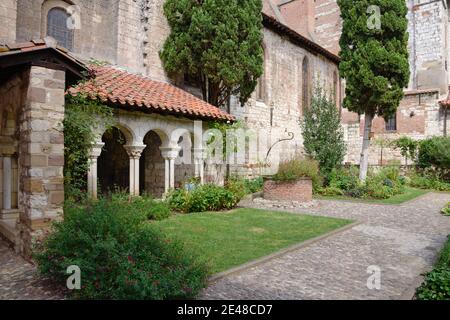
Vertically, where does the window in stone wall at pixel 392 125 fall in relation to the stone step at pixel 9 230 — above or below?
above

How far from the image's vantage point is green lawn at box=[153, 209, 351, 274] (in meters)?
5.39

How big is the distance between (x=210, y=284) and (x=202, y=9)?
966 centimetres

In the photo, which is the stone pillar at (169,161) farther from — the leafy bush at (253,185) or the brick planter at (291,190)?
the leafy bush at (253,185)

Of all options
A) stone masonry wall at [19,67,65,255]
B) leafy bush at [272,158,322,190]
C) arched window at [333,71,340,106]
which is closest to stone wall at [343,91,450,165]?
arched window at [333,71,340,106]

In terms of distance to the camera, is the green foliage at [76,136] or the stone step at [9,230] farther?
the green foliage at [76,136]

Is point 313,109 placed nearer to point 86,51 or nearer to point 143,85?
point 143,85

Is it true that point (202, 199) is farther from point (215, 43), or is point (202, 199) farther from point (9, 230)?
point (215, 43)

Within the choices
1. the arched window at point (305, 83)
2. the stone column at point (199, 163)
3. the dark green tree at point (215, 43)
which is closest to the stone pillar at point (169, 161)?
the stone column at point (199, 163)

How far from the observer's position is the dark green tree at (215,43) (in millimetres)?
10867

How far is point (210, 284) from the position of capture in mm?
4125

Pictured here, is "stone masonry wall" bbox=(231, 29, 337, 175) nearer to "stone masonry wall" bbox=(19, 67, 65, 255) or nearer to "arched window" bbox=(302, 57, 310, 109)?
"arched window" bbox=(302, 57, 310, 109)

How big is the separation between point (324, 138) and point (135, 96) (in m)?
8.88

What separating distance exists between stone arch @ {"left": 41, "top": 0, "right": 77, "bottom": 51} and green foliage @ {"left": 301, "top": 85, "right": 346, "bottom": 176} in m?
9.74

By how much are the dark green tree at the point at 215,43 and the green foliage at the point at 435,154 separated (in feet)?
35.4
